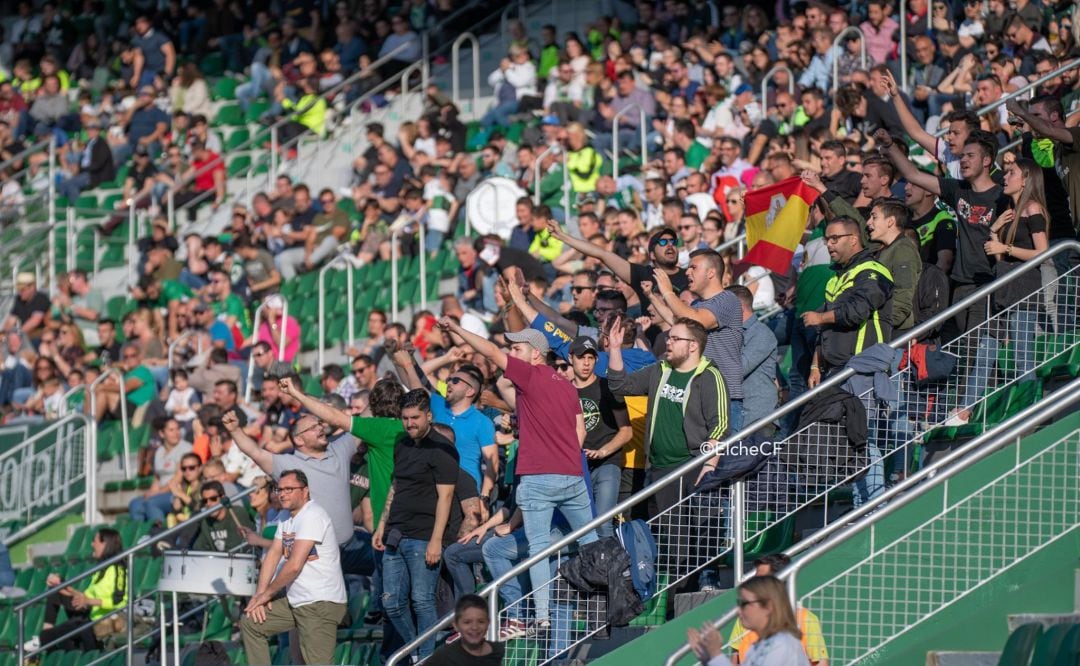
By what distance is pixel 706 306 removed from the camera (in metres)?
11.3

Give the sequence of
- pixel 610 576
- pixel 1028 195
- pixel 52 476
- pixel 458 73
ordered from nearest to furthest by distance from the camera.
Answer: pixel 610 576 < pixel 1028 195 < pixel 52 476 < pixel 458 73

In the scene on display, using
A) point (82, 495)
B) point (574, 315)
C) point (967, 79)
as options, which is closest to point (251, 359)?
point (82, 495)

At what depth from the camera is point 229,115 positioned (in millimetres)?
25047

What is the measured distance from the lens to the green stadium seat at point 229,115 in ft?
81.7

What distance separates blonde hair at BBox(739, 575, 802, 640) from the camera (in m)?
8.02

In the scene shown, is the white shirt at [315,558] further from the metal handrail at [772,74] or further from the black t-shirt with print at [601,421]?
the metal handrail at [772,74]

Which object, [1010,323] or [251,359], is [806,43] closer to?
[251,359]

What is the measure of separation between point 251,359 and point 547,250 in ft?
10.2

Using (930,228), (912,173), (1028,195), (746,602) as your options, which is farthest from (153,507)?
(746,602)

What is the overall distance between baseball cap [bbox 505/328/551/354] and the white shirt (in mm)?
1553

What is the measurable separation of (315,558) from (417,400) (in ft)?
3.76

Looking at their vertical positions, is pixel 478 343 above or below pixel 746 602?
above

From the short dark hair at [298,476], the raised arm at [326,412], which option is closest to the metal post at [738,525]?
the short dark hair at [298,476]

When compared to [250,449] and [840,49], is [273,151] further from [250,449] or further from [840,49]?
[250,449]
